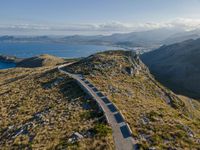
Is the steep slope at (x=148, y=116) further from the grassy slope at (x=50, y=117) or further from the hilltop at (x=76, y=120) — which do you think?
the grassy slope at (x=50, y=117)

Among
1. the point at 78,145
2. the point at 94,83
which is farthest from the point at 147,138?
the point at 94,83

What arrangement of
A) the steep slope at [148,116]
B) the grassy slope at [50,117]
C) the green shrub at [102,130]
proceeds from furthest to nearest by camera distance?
the grassy slope at [50,117] < the green shrub at [102,130] < the steep slope at [148,116]

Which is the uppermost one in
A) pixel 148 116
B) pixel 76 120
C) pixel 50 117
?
pixel 148 116

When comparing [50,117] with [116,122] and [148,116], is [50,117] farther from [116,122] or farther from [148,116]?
[148,116]

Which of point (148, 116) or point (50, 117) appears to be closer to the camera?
point (148, 116)

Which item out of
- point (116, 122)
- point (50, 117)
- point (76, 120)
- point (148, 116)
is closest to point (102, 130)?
point (116, 122)

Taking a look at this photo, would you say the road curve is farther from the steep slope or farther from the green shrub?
the steep slope

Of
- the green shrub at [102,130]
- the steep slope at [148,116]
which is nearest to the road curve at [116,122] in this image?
the green shrub at [102,130]

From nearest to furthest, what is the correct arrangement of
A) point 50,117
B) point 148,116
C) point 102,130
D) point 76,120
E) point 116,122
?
1. point 102,130
2. point 116,122
3. point 76,120
4. point 148,116
5. point 50,117

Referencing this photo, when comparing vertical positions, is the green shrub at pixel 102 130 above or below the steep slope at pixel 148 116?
above
